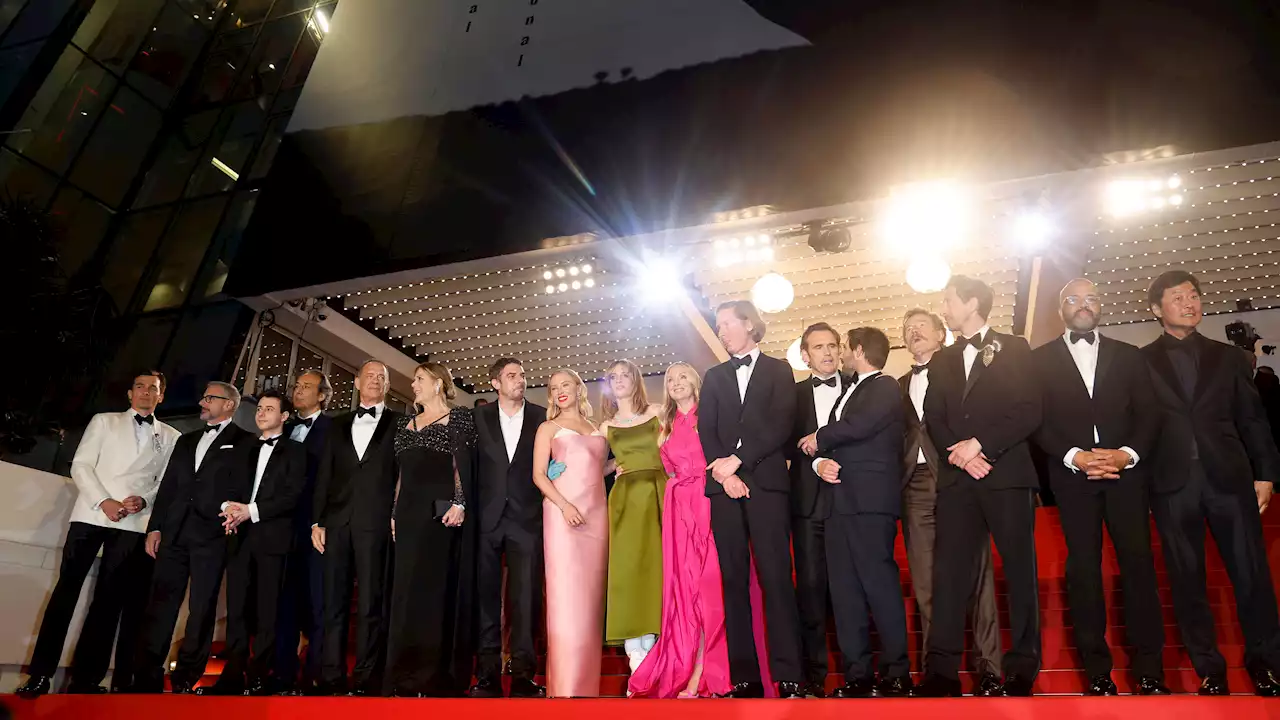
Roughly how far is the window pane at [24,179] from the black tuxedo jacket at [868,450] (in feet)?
33.2

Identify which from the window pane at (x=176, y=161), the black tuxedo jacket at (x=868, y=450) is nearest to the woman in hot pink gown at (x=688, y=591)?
the black tuxedo jacket at (x=868, y=450)

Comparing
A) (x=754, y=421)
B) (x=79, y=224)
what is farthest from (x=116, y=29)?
(x=754, y=421)

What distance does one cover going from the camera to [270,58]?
1198cm

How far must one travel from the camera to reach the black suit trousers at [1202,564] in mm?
3037

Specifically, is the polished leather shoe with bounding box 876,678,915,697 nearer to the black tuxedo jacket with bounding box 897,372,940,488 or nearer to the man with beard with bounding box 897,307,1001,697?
the man with beard with bounding box 897,307,1001,697

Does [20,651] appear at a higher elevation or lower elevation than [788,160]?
lower

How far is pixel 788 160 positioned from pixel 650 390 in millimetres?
5075

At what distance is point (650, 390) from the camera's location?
37.2 ft

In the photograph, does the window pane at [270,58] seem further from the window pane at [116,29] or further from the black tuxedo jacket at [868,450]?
the black tuxedo jacket at [868,450]

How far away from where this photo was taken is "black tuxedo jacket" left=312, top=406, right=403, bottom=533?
4.20 m

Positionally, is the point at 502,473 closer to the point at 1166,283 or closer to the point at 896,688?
the point at 896,688

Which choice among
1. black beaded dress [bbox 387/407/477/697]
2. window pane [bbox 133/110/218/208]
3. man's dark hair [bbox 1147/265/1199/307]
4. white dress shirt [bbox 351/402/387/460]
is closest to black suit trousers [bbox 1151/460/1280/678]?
man's dark hair [bbox 1147/265/1199/307]

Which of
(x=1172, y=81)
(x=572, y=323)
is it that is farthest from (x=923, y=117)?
(x=572, y=323)

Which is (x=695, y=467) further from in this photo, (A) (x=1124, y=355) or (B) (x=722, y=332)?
(A) (x=1124, y=355)
